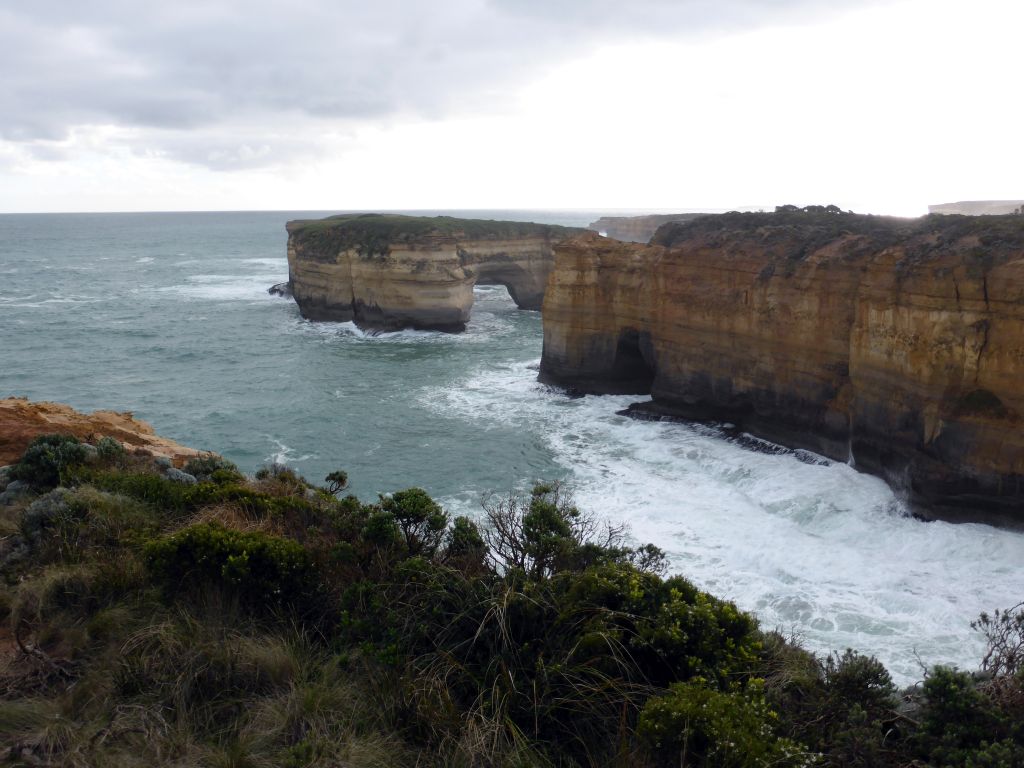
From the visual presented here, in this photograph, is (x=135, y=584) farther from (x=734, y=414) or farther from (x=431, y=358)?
(x=431, y=358)

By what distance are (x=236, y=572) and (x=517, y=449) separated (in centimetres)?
1513

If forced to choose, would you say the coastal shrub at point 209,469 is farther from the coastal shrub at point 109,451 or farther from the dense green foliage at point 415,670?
the dense green foliage at point 415,670

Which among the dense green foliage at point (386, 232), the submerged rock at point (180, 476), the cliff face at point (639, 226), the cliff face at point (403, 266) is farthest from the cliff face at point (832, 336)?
the cliff face at point (639, 226)

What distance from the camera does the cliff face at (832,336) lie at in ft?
51.0

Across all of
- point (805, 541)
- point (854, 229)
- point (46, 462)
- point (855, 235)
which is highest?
point (854, 229)

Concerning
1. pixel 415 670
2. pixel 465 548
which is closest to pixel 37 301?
pixel 465 548

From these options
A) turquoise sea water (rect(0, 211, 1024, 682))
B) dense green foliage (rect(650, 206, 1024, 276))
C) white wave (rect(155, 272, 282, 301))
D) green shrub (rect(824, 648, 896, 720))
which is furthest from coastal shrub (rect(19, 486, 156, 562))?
white wave (rect(155, 272, 282, 301))

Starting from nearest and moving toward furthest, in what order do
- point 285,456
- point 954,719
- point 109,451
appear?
1. point 954,719
2. point 109,451
3. point 285,456

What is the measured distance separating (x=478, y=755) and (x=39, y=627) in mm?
4524

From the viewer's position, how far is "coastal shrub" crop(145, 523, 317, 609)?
7.04m

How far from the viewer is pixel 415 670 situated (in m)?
5.80

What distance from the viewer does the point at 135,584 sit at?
23.6 feet

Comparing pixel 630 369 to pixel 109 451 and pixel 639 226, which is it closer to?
pixel 109 451

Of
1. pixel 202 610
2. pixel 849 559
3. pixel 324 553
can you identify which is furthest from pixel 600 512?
pixel 202 610
